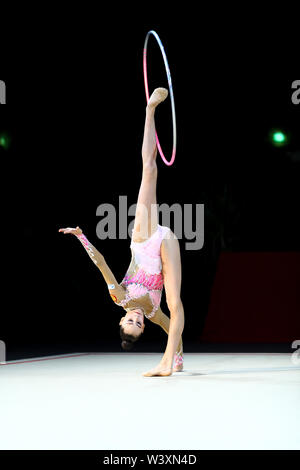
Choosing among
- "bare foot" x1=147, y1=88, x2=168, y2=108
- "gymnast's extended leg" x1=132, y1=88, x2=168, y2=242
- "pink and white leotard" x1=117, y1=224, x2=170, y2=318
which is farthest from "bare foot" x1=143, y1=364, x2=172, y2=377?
"bare foot" x1=147, y1=88, x2=168, y2=108

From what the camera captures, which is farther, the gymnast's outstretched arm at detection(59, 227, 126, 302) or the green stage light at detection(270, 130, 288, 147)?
the green stage light at detection(270, 130, 288, 147)

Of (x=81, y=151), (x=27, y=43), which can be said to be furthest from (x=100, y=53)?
(x=81, y=151)

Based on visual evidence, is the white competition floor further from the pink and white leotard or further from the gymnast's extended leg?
the gymnast's extended leg

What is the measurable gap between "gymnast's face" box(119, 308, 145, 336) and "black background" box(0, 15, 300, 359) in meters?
3.86

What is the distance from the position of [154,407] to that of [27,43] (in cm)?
664

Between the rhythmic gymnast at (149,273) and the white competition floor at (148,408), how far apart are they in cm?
31

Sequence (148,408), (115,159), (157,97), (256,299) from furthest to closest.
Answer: (115,159), (256,299), (157,97), (148,408)

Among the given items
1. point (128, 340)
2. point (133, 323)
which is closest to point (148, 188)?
point (133, 323)

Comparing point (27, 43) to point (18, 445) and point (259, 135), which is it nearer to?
point (259, 135)

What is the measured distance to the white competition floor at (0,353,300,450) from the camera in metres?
2.14

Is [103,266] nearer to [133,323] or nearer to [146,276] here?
Result: [146,276]

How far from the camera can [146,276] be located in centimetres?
480

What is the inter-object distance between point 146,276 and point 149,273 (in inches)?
1.3

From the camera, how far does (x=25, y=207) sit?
11023 millimetres
